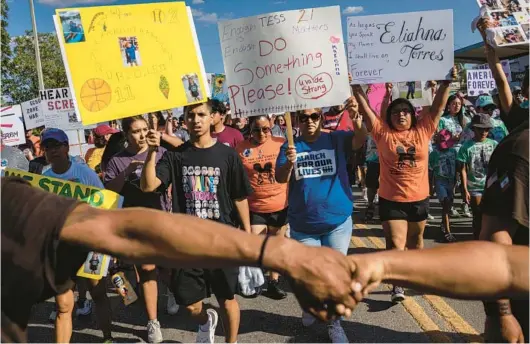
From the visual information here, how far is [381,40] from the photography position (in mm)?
4398

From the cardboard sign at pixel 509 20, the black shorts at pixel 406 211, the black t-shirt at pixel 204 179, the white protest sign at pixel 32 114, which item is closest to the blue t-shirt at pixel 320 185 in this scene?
the black t-shirt at pixel 204 179

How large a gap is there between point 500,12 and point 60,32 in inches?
127

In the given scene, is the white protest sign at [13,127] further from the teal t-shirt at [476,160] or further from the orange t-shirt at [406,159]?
the teal t-shirt at [476,160]

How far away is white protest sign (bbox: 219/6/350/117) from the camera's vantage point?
3.92m

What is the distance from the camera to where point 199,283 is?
12.0 ft

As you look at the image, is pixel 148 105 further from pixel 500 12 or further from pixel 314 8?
pixel 500 12

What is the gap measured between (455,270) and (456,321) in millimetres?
2872

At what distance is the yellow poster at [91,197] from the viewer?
3660mm

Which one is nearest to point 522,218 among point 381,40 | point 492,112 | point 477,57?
point 381,40

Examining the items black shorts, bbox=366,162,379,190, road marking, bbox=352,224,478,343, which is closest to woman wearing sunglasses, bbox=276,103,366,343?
road marking, bbox=352,224,478,343

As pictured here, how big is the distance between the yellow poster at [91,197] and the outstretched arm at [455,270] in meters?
2.55

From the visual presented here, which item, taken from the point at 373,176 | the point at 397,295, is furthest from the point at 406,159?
the point at 373,176

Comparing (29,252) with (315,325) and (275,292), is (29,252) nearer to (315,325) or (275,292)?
(315,325)

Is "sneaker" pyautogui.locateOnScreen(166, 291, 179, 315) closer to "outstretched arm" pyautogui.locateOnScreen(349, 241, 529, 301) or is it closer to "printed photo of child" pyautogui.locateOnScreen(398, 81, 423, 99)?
"printed photo of child" pyautogui.locateOnScreen(398, 81, 423, 99)
